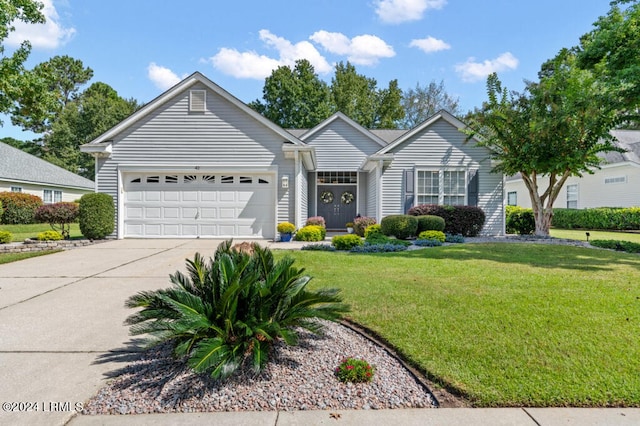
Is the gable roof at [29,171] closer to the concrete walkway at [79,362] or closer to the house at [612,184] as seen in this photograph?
the concrete walkway at [79,362]

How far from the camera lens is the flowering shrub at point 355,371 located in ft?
9.07

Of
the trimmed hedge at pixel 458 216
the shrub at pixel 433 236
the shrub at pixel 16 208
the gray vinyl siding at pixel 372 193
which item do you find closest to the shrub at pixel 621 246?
the trimmed hedge at pixel 458 216

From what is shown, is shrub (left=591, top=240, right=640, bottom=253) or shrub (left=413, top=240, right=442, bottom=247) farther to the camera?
shrub (left=413, top=240, right=442, bottom=247)

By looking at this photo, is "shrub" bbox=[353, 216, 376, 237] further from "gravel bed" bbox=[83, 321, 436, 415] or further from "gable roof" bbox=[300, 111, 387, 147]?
"gravel bed" bbox=[83, 321, 436, 415]

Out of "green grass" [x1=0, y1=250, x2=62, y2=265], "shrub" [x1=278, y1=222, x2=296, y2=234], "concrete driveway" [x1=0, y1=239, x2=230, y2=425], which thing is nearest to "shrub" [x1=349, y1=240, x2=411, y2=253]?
"shrub" [x1=278, y1=222, x2=296, y2=234]

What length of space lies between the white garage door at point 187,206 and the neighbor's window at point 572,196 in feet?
65.7

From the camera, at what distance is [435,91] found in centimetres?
3825

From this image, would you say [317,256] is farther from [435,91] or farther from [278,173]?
[435,91]

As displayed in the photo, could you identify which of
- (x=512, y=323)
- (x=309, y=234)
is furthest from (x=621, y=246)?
(x=309, y=234)

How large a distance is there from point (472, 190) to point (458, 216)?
5.89 feet

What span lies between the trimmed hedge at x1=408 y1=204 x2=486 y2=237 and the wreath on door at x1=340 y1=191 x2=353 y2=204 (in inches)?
173

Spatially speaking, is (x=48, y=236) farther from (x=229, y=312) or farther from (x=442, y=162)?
(x=442, y=162)

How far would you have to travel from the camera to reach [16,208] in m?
20.2

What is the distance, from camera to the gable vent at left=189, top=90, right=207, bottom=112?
12.8m
